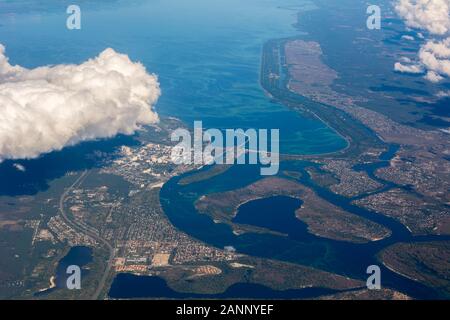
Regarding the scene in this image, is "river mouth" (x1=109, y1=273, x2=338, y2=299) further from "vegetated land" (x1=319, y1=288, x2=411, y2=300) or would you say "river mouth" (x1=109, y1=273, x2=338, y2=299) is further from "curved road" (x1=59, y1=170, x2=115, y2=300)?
"curved road" (x1=59, y1=170, x2=115, y2=300)

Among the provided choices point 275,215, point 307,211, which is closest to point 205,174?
point 275,215

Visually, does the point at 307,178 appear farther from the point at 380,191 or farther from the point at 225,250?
the point at 225,250

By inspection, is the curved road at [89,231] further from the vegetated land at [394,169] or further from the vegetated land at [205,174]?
the vegetated land at [394,169]

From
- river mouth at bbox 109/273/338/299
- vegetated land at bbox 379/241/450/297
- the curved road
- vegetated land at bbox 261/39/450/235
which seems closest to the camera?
river mouth at bbox 109/273/338/299

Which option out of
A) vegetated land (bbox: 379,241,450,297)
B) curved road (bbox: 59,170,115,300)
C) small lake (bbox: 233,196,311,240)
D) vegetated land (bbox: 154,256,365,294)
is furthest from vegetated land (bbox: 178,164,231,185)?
vegetated land (bbox: 379,241,450,297)

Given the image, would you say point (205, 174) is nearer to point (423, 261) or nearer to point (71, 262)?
point (71, 262)

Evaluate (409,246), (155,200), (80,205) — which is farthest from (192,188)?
(409,246)
